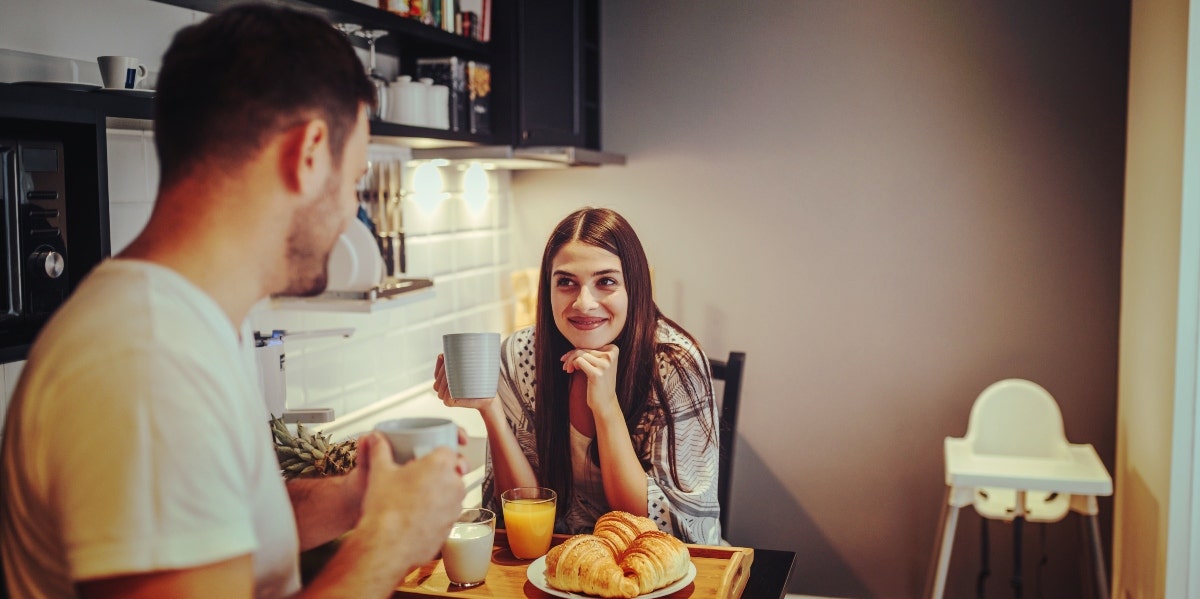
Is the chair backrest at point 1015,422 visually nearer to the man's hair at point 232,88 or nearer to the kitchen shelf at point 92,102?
the kitchen shelf at point 92,102

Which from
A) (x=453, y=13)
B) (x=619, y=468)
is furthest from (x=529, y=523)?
(x=453, y=13)

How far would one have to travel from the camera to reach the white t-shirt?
0.70 m

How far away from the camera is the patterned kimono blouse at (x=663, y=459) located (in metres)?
1.76

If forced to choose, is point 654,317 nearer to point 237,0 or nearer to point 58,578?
point 237,0

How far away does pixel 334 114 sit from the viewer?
0.88 metres

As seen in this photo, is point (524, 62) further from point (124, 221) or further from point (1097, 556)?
point (1097, 556)

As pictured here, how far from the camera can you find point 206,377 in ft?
2.45

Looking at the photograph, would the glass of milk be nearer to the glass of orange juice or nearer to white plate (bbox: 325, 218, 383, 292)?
the glass of orange juice

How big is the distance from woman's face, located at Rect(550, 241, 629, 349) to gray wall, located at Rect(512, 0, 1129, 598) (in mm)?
1765

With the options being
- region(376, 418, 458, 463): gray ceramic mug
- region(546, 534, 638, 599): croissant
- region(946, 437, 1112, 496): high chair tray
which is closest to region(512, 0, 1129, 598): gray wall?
region(946, 437, 1112, 496): high chair tray

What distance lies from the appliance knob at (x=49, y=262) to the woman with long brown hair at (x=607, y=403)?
0.65m

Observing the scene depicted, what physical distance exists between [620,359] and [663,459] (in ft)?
0.71

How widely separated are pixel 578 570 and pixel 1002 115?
2558 mm

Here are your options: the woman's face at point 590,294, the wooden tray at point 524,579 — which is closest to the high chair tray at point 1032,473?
the woman's face at point 590,294
